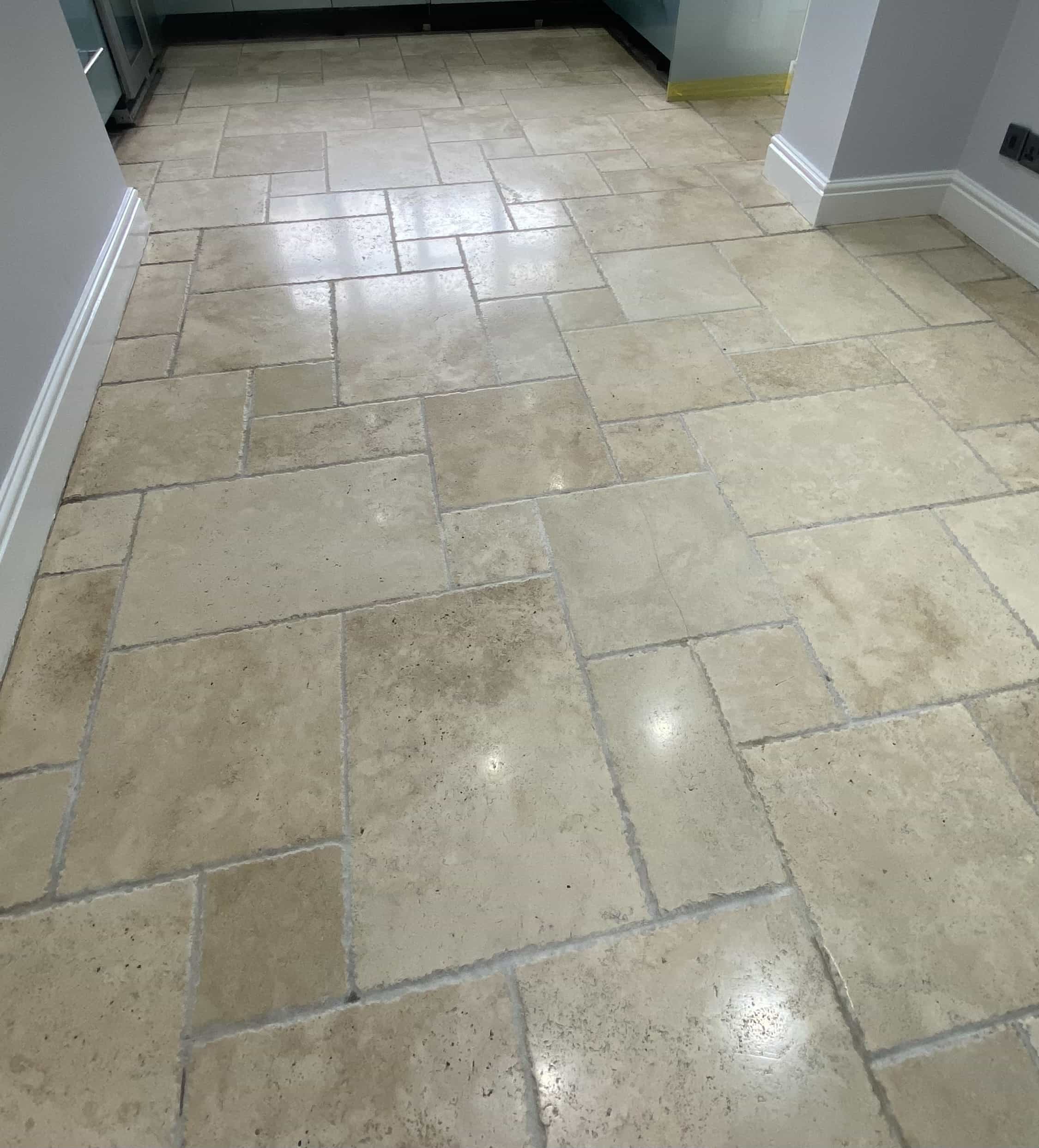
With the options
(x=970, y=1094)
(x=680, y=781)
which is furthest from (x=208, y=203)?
(x=970, y=1094)

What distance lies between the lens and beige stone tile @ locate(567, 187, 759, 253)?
261 cm

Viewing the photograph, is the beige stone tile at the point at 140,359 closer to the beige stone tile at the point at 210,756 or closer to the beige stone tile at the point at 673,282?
the beige stone tile at the point at 210,756

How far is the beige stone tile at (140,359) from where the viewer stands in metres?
2.07

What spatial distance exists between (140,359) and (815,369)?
185 centimetres

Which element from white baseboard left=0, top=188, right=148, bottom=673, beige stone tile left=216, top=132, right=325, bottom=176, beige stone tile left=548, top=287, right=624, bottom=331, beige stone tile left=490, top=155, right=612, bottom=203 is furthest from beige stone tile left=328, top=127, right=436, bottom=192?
beige stone tile left=548, top=287, right=624, bottom=331

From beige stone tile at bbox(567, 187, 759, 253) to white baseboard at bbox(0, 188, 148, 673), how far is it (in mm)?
1480

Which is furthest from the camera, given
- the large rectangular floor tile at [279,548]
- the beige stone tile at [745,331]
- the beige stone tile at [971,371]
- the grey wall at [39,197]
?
the beige stone tile at [745,331]

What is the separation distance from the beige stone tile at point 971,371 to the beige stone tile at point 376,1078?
5.71ft

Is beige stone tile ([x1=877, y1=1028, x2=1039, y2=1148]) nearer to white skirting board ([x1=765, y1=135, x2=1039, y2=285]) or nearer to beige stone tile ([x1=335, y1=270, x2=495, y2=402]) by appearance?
beige stone tile ([x1=335, y1=270, x2=495, y2=402])

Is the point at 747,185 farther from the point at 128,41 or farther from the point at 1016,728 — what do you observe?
the point at 128,41

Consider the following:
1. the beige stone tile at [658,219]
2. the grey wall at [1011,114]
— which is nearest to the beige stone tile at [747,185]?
the beige stone tile at [658,219]

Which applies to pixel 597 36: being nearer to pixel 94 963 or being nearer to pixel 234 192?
pixel 234 192

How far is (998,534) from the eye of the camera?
1.64 metres

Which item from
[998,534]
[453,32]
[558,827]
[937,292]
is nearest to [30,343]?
[558,827]
